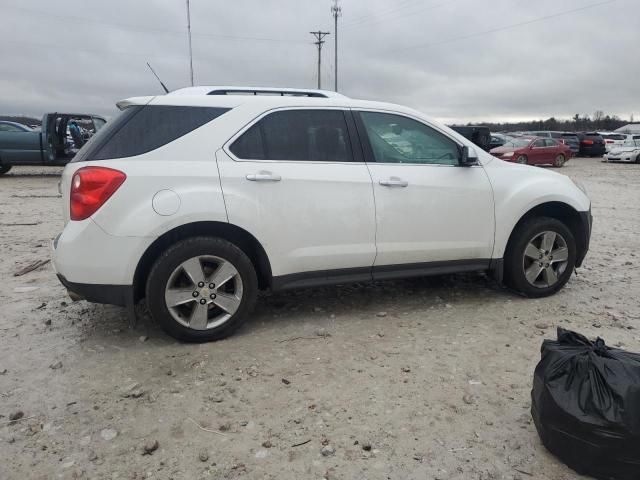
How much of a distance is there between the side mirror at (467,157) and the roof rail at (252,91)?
1132 millimetres

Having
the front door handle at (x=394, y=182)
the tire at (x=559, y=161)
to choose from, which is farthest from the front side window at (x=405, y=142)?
the tire at (x=559, y=161)

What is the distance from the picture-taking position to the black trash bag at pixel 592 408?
2.14m

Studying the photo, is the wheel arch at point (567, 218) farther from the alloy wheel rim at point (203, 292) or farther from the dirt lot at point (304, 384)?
the alloy wheel rim at point (203, 292)

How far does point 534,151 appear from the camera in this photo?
2392 centimetres

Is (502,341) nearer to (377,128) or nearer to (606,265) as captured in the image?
(377,128)

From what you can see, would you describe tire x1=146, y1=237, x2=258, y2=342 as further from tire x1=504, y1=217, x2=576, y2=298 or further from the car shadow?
tire x1=504, y1=217, x2=576, y2=298

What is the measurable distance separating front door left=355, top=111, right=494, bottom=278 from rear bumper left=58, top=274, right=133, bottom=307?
6.09ft

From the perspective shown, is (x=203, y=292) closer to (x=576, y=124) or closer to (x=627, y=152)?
(x=627, y=152)

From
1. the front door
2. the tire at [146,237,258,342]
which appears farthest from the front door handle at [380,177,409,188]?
the tire at [146,237,258,342]

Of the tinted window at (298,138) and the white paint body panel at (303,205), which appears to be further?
the tinted window at (298,138)

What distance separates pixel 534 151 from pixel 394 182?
22226mm

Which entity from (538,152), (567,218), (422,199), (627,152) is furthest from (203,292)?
(627,152)

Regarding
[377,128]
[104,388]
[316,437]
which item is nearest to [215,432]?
[316,437]

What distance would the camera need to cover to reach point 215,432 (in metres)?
2.71
